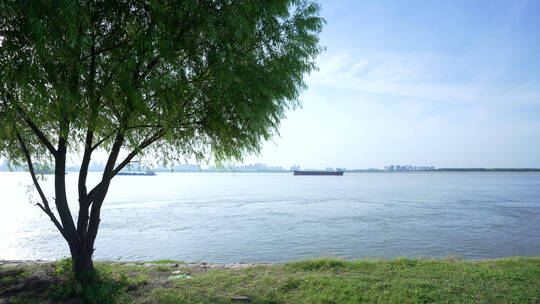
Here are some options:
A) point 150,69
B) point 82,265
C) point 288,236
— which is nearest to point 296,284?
point 82,265

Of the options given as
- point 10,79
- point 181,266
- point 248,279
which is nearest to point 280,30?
point 10,79

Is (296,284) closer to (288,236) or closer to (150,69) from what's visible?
(150,69)

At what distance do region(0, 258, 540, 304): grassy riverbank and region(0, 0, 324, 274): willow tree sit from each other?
1.18 m

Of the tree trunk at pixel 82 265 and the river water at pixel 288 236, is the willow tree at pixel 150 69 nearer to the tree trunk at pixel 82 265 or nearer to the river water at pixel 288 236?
the tree trunk at pixel 82 265

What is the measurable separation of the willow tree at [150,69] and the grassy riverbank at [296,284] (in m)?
1.18

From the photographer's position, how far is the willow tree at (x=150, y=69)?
238 inches

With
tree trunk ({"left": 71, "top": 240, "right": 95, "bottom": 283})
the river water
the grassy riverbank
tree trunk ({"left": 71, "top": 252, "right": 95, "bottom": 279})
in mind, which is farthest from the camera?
the river water

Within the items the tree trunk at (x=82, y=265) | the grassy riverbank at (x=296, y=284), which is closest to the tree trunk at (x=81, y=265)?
the tree trunk at (x=82, y=265)

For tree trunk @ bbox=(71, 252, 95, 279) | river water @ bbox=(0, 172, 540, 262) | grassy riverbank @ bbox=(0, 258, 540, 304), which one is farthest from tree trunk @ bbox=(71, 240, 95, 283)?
river water @ bbox=(0, 172, 540, 262)

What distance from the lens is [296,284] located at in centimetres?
880

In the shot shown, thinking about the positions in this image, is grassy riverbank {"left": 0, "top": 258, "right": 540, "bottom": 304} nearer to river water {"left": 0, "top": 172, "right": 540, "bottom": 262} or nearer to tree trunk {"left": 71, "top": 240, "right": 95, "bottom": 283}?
tree trunk {"left": 71, "top": 240, "right": 95, "bottom": 283}

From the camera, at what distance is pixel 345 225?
28.4 meters

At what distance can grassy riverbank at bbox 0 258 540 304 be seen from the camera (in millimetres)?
7879

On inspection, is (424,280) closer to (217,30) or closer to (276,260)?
Answer: (217,30)
